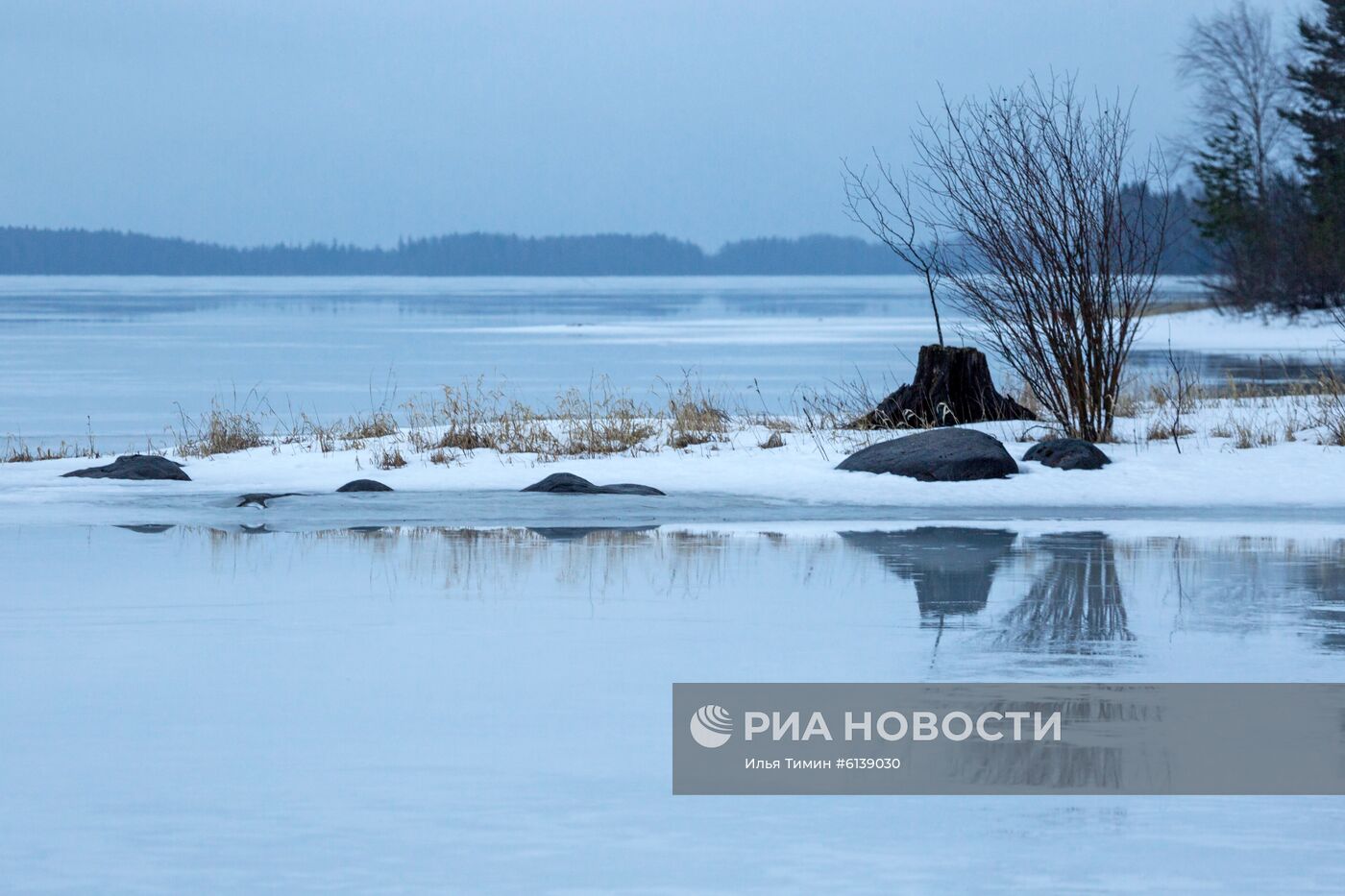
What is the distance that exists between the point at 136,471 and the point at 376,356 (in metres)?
26.1

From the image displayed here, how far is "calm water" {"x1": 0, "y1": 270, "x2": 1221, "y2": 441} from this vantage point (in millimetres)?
26750

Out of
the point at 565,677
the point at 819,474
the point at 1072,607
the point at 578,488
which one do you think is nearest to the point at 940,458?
the point at 819,474

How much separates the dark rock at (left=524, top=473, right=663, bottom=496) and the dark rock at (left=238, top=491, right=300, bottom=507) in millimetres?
1965

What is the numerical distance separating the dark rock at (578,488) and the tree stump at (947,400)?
382cm

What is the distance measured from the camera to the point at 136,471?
48.1 ft

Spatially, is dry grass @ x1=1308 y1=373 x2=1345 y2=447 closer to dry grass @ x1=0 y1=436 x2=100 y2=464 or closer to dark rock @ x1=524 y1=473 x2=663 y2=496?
dark rock @ x1=524 y1=473 x2=663 y2=496

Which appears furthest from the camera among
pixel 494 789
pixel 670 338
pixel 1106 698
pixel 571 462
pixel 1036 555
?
pixel 670 338

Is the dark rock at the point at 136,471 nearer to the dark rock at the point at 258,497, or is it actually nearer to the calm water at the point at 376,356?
the dark rock at the point at 258,497

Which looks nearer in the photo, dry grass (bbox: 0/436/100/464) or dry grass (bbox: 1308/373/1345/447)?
dry grass (bbox: 1308/373/1345/447)

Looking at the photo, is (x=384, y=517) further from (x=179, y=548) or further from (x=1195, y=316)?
(x=1195, y=316)

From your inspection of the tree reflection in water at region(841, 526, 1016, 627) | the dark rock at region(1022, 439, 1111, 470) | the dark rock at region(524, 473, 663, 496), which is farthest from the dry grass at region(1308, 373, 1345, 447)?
the dark rock at region(524, 473, 663, 496)

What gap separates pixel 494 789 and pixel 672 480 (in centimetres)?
884

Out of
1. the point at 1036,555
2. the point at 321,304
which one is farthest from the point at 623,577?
the point at 321,304

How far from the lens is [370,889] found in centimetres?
466
